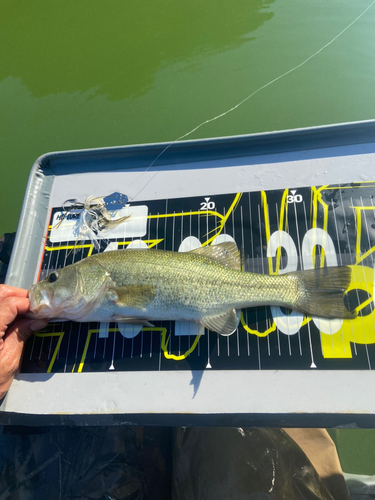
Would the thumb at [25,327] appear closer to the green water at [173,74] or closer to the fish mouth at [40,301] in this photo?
the fish mouth at [40,301]

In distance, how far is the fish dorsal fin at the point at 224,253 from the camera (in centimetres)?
254

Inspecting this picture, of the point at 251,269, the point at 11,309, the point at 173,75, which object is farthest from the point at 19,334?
the point at 173,75

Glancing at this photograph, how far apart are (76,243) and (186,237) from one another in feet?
3.80

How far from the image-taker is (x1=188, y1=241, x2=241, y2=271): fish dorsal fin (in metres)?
2.54

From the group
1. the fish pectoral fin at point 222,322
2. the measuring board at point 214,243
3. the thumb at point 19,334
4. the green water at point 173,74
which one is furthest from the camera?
the green water at point 173,74

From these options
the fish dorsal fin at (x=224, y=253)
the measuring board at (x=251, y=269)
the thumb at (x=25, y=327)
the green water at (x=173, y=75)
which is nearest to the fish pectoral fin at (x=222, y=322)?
the measuring board at (x=251, y=269)

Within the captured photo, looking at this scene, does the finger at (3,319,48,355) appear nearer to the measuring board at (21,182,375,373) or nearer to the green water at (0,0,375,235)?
the measuring board at (21,182,375,373)

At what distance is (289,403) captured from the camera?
2176mm

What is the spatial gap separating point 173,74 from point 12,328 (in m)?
4.14

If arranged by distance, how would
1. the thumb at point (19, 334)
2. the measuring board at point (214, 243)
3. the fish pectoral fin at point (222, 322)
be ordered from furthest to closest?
the thumb at point (19, 334) < the fish pectoral fin at point (222, 322) < the measuring board at point (214, 243)

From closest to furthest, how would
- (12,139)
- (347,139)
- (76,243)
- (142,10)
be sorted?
(347,139), (76,243), (12,139), (142,10)

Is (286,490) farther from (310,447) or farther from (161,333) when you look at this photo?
(161,333)

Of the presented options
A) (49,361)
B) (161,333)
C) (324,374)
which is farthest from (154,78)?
(324,374)

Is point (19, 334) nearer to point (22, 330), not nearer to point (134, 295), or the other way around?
point (22, 330)
